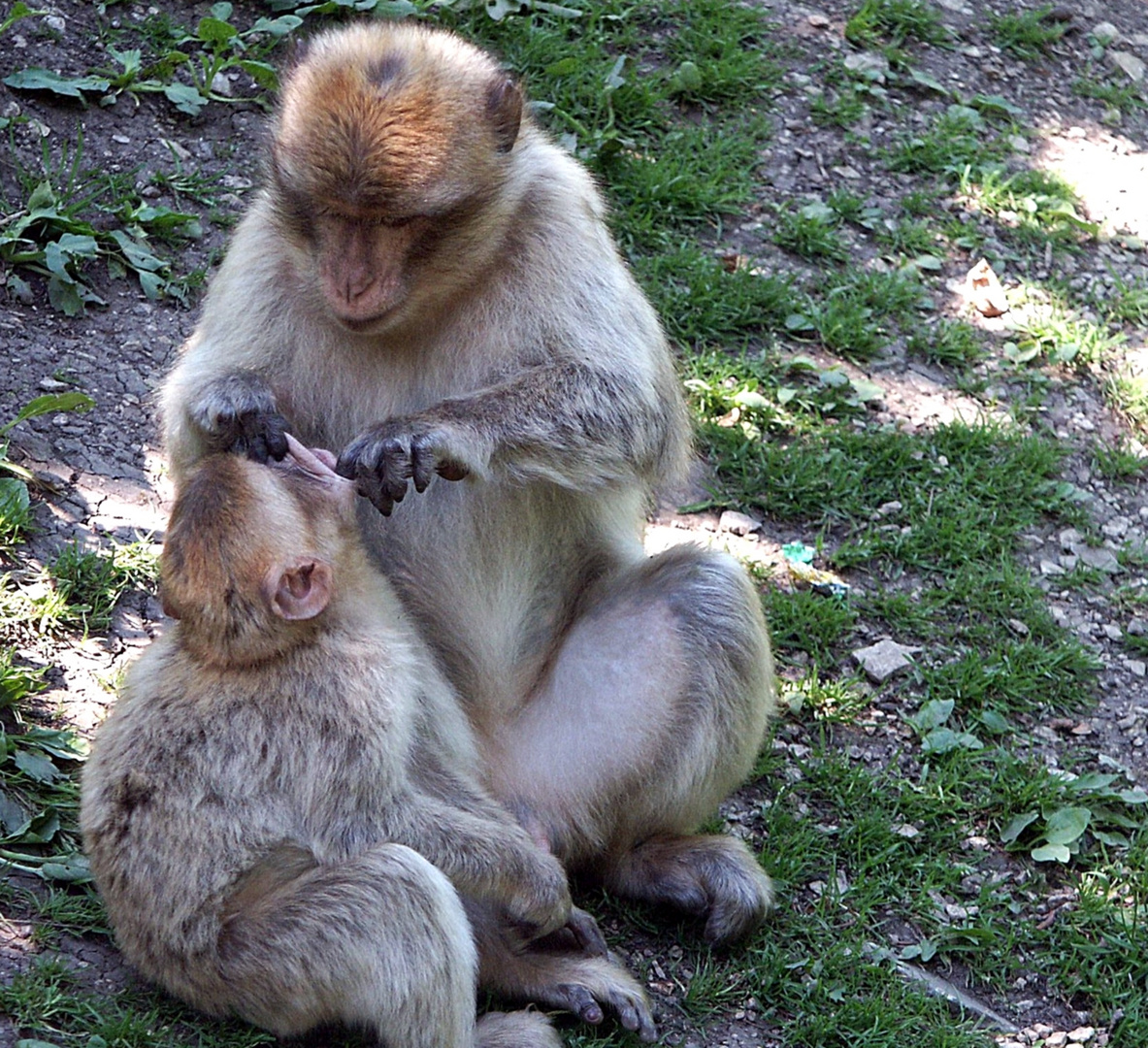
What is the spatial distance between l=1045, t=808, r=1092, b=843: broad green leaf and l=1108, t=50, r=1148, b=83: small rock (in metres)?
4.56

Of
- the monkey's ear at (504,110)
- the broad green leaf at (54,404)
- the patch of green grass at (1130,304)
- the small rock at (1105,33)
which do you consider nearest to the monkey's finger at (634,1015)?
the monkey's ear at (504,110)

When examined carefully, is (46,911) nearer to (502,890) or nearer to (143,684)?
(143,684)

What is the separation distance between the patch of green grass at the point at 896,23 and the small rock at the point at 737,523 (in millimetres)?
2992

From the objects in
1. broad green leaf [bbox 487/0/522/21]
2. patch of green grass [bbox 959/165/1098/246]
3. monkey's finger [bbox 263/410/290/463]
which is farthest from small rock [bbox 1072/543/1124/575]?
broad green leaf [bbox 487/0/522/21]

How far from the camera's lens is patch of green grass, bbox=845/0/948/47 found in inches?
303

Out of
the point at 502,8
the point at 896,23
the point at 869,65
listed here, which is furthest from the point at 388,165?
the point at 896,23

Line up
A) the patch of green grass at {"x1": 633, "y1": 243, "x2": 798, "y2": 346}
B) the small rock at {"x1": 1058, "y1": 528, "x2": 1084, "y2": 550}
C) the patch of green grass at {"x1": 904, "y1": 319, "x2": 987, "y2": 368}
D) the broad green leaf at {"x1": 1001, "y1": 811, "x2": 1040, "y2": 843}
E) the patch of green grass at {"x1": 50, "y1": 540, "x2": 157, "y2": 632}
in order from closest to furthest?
the patch of green grass at {"x1": 50, "y1": 540, "x2": 157, "y2": 632} < the broad green leaf at {"x1": 1001, "y1": 811, "x2": 1040, "y2": 843} < the small rock at {"x1": 1058, "y1": 528, "x2": 1084, "y2": 550} < the patch of green grass at {"x1": 633, "y1": 243, "x2": 798, "y2": 346} < the patch of green grass at {"x1": 904, "y1": 319, "x2": 987, "y2": 368}

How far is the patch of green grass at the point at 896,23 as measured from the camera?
771cm

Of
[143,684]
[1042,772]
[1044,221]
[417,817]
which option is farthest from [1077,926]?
A: [1044,221]

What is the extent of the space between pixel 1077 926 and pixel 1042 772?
22.7 inches

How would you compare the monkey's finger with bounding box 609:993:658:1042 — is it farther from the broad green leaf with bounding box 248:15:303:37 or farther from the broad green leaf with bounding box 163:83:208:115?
the broad green leaf with bounding box 248:15:303:37

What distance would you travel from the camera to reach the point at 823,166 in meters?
7.19

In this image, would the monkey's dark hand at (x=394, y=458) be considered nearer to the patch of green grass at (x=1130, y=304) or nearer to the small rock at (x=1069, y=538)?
the small rock at (x=1069, y=538)

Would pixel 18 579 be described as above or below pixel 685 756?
below
